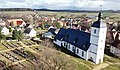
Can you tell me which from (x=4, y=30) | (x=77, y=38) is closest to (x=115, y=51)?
(x=77, y=38)

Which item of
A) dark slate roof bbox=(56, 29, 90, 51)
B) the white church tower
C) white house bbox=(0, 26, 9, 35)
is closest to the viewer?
the white church tower

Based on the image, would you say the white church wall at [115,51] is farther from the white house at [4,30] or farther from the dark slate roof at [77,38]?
the white house at [4,30]

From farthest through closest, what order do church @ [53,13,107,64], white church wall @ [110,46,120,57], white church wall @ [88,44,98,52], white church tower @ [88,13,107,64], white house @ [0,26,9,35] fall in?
1. white house @ [0,26,9,35]
2. white church wall @ [110,46,120,57]
3. white church wall @ [88,44,98,52]
4. church @ [53,13,107,64]
5. white church tower @ [88,13,107,64]

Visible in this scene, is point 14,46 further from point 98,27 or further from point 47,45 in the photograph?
point 98,27

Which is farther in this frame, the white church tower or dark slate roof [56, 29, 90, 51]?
dark slate roof [56, 29, 90, 51]

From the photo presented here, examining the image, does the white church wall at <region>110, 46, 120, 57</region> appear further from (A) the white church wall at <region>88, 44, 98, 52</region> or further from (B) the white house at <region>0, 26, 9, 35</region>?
(B) the white house at <region>0, 26, 9, 35</region>

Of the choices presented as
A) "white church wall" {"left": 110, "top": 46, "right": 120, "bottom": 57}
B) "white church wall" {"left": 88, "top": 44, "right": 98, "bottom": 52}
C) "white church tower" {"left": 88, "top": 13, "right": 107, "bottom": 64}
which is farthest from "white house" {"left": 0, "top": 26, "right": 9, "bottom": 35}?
"white church wall" {"left": 110, "top": 46, "right": 120, "bottom": 57}

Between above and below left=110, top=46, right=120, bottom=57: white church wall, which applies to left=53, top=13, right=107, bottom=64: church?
above
